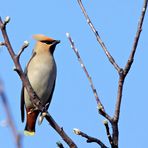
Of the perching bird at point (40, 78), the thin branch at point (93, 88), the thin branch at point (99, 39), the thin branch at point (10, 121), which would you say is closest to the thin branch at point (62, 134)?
the thin branch at point (93, 88)

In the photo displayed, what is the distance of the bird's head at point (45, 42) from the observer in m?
5.47

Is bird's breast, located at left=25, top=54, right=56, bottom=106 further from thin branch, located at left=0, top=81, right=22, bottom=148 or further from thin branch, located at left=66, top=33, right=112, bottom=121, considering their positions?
thin branch, located at left=0, top=81, right=22, bottom=148

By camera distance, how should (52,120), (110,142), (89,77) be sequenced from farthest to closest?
(52,120)
(89,77)
(110,142)

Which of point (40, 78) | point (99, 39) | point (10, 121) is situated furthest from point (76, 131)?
point (40, 78)

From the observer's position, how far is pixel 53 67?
16.8 feet

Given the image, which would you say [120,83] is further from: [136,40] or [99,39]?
[99,39]

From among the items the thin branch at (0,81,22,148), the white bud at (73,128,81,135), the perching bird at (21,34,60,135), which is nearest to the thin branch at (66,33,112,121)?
the white bud at (73,128,81,135)

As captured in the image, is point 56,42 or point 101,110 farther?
point 56,42

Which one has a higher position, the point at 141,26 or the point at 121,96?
the point at 141,26

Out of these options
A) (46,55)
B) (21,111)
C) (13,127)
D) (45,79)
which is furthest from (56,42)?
(13,127)

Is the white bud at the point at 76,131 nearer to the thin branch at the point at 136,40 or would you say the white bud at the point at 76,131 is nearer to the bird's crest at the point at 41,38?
the thin branch at the point at 136,40

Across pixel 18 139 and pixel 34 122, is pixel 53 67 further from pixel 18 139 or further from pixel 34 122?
pixel 18 139

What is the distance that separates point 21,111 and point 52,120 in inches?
122

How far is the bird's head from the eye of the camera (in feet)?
17.9
